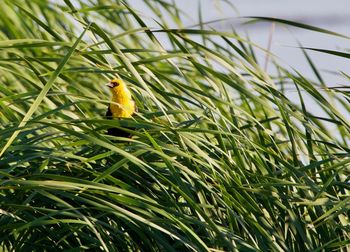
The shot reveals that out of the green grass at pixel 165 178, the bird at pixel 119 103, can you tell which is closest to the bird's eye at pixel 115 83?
the bird at pixel 119 103

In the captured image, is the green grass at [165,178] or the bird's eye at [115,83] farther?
the bird's eye at [115,83]

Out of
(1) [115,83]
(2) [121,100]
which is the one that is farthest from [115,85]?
(2) [121,100]

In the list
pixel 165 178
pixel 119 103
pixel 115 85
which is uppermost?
pixel 115 85

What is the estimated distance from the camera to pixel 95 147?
290 cm

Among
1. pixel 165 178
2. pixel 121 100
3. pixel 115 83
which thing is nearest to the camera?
pixel 165 178

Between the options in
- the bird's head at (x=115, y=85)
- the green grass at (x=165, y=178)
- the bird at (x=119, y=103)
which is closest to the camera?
the green grass at (x=165, y=178)

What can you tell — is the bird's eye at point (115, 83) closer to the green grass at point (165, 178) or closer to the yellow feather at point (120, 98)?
the yellow feather at point (120, 98)

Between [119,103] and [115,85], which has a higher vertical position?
[115,85]

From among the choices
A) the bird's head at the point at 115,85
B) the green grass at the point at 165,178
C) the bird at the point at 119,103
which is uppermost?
the bird's head at the point at 115,85

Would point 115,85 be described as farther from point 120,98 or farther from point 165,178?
point 165,178

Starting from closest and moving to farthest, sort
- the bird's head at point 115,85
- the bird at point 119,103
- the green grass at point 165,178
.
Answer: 1. the green grass at point 165,178
2. the bird at point 119,103
3. the bird's head at point 115,85

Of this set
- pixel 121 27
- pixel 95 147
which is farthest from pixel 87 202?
pixel 121 27

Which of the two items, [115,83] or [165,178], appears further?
[115,83]

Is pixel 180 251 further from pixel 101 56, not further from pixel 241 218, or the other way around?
pixel 101 56
